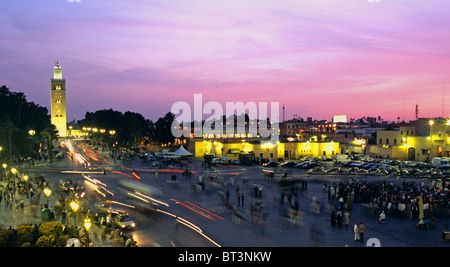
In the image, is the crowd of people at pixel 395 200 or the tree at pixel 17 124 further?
the tree at pixel 17 124

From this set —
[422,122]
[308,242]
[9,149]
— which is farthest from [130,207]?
[422,122]

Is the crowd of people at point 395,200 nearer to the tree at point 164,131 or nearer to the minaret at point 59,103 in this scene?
the tree at point 164,131

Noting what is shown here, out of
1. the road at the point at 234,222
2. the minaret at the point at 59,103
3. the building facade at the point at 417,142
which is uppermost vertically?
the minaret at the point at 59,103

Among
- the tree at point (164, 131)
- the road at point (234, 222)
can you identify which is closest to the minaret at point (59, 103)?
the tree at point (164, 131)

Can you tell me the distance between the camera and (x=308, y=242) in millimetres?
14234

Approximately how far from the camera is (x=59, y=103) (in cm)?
Answer: 15725

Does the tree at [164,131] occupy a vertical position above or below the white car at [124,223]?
above

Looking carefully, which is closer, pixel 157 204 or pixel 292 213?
pixel 292 213

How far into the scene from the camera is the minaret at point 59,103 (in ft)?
509

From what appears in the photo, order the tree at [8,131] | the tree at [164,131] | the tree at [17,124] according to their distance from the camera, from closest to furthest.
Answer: the tree at [8,131] → the tree at [17,124] → the tree at [164,131]

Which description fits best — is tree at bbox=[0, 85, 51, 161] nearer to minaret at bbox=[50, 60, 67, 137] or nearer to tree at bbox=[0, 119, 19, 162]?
tree at bbox=[0, 119, 19, 162]
